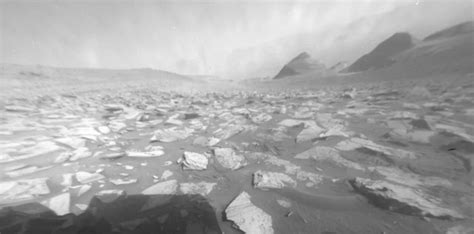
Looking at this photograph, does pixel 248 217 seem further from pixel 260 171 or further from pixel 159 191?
pixel 159 191

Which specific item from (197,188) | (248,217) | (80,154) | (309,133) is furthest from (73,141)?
(309,133)

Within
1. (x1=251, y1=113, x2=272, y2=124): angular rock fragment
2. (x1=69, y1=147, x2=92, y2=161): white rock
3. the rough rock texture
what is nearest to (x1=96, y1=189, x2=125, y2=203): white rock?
(x1=69, y1=147, x2=92, y2=161): white rock

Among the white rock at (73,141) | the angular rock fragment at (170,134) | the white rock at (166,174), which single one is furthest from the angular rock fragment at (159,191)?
the white rock at (73,141)

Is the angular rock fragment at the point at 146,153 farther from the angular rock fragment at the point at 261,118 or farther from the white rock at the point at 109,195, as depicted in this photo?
the angular rock fragment at the point at 261,118

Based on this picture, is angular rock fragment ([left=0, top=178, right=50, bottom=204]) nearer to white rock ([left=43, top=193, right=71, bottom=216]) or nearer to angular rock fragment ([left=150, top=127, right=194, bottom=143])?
white rock ([left=43, top=193, right=71, bottom=216])

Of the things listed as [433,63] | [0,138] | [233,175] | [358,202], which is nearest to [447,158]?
[358,202]

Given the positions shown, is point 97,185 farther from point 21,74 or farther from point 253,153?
point 21,74
